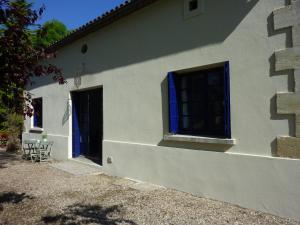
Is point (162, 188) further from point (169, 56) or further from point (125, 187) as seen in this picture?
point (169, 56)

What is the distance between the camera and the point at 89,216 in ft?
16.6

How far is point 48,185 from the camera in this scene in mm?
7340

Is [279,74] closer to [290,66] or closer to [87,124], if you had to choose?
[290,66]

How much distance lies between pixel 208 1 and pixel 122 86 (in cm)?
313

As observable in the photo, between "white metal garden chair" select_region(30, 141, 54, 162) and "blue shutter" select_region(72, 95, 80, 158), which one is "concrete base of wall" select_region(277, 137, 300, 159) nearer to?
"blue shutter" select_region(72, 95, 80, 158)

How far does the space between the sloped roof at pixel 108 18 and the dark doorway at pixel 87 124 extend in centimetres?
177

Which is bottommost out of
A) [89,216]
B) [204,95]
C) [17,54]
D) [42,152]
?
[89,216]

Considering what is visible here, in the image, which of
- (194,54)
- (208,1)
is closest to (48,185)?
(194,54)

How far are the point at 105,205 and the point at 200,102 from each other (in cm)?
258

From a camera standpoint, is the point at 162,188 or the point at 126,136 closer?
the point at 162,188

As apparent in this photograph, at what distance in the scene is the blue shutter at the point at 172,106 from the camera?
6.50 meters

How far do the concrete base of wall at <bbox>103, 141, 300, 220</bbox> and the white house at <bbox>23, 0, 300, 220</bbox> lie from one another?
0.06 ft

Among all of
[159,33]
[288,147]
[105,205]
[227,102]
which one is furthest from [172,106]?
[288,147]

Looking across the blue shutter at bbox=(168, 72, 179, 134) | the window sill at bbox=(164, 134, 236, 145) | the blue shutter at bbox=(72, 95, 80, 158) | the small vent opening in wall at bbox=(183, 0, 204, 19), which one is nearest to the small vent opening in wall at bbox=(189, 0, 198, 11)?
the small vent opening in wall at bbox=(183, 0, 204, 19)
